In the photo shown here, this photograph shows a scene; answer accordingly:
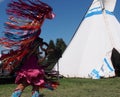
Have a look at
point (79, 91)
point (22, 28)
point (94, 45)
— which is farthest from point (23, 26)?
point (94, 45)

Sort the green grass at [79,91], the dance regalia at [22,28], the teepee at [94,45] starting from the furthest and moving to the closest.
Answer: the teepee at [94,45]
the green grass at [79,91]
the dance regalia at [22,28]

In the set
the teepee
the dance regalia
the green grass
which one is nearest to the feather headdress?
the dance regalia

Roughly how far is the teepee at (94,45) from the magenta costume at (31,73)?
35.7ft

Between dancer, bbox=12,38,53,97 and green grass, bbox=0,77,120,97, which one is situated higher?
dancer, bbox=12,38,53,97

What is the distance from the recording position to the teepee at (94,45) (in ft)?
56.7

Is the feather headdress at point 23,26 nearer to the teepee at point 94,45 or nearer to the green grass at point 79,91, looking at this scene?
the green grass at point 79,91

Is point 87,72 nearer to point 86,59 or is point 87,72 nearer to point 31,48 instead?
point 86,59

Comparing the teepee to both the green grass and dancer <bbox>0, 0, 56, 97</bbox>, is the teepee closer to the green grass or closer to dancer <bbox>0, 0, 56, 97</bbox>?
the green grass

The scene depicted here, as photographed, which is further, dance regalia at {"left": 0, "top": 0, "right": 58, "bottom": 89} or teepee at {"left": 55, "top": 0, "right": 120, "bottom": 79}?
teepee at {"left": 55, "top": 0, "right": 120, "bottom": 79}

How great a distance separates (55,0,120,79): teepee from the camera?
17.3 meters

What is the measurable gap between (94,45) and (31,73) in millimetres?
12456

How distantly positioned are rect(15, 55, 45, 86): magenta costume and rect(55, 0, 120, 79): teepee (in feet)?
35.7

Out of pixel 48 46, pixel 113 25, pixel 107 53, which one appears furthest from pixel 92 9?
pixel 48 46

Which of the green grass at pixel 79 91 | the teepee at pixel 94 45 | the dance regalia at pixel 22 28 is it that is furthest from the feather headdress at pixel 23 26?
the teepee at pixel 94 45
